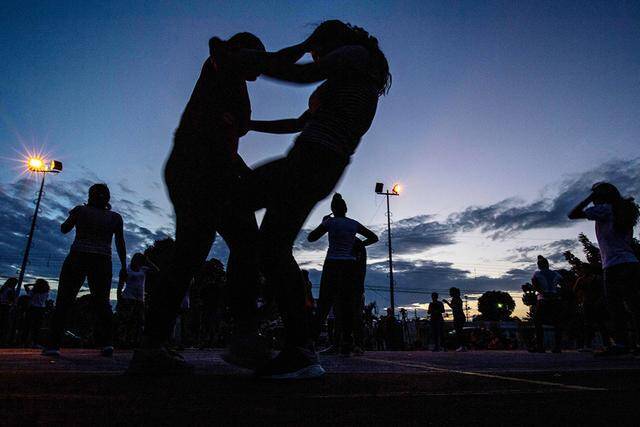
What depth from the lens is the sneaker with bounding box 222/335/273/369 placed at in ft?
7.92

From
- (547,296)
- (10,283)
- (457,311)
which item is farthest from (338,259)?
(10,283)

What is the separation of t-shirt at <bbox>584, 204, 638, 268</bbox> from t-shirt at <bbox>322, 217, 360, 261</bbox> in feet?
8.84

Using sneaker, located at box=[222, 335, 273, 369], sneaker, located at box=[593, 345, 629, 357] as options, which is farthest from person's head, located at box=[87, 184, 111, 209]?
sneaker, located at box=[593, 345, 629, 357]

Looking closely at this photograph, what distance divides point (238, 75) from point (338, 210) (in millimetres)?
3165

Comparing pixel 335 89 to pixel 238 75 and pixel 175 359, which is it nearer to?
pixel 238 75

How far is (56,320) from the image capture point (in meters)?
4.63

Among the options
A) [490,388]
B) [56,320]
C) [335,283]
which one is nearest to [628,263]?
[335,283]

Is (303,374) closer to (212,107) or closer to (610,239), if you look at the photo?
(212,107)

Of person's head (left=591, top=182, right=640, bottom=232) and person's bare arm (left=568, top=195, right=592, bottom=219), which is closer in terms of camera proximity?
person's head (left=591, top=182, right=640, bottom=232)

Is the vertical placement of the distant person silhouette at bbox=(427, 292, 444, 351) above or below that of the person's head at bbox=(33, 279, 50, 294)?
below

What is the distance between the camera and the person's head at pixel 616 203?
4688 millimetres

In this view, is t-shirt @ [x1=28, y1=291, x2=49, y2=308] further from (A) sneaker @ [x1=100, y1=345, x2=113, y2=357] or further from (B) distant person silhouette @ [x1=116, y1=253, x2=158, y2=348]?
(A) sneaker @ [x1=100, y1=345, x2=113, y2=357]

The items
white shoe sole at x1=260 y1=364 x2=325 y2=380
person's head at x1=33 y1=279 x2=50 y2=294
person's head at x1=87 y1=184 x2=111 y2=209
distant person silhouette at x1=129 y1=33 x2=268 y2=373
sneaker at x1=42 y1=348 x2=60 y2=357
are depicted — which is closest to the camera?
white shoe sole at x1=260 y1=364 x2=325 y2=380

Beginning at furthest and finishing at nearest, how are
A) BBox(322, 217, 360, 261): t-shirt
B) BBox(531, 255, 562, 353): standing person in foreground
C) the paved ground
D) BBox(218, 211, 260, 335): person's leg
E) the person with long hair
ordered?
BBox(531, 255, 562, 353): standing person in foreground
BBox(322, 217, 360, 261): t-shirt
the person with long hair
BBox(218, 211, 260, 335): person's leg
the paved ground
